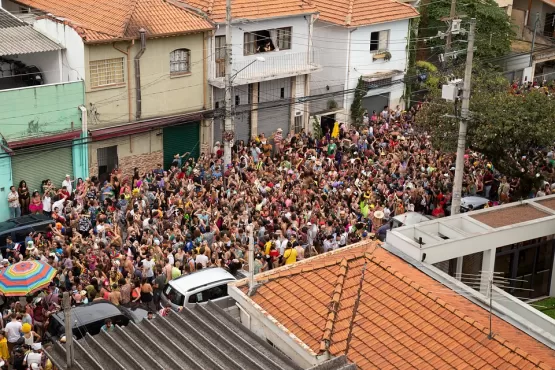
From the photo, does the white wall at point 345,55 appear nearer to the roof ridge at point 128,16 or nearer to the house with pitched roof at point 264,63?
the house with pitched roof at point 264,63

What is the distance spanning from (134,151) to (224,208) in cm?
687

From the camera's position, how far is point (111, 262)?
74.2 ft

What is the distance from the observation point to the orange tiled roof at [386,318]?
1494cm

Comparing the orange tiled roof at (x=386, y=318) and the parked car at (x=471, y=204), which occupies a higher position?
the orange tiled roof at (x=386, y=318)

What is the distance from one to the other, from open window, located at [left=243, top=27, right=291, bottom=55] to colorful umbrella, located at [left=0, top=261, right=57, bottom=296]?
16.2 m

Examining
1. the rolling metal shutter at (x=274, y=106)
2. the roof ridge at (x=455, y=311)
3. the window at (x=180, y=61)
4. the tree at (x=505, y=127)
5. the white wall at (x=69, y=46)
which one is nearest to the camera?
the roof ridge at (x=455, y=311)

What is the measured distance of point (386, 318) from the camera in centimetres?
1593

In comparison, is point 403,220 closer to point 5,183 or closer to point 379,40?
point 5,183

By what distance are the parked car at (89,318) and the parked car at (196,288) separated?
109cm

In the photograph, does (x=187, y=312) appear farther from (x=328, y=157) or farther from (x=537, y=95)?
(x=328, y=157)

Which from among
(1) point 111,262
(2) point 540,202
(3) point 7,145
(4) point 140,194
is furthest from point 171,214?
(2) point 540,202

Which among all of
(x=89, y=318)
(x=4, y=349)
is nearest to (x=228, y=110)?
(x=89, y=318)

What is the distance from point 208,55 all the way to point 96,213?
32.5ft

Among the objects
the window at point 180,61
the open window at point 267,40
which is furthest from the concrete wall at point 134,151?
the open window at point 267,40
